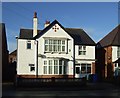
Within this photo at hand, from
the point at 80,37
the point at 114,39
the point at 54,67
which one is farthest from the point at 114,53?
the point at 54,67

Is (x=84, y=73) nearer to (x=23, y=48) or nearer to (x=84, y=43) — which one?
(x=84, y=43)

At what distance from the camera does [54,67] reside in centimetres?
4256

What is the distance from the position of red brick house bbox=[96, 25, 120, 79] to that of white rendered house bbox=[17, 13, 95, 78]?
19.8ft

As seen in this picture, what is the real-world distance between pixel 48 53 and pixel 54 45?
1500 millimetres

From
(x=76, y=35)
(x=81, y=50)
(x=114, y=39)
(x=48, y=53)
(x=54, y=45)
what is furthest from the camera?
(x=114, y=39)

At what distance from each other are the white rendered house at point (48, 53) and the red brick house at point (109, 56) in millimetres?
6042

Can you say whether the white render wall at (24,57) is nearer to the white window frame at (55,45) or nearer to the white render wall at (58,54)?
Result: the white render wall at (58,54)

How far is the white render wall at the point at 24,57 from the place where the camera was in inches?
1671

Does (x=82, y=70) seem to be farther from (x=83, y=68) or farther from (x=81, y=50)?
(x=81, y=50)

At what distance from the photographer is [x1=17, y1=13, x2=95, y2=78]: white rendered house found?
4244 cm

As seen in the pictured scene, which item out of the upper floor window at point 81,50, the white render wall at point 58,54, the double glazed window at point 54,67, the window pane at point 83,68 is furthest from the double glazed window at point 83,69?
the double glazed window at point 54,67

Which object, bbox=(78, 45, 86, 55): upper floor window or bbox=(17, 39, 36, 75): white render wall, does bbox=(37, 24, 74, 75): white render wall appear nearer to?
bbox=(17, 39, 36, 75): white render wall

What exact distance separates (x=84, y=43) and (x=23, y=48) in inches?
388

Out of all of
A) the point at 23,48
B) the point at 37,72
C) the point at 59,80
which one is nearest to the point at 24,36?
the point at 23,48
